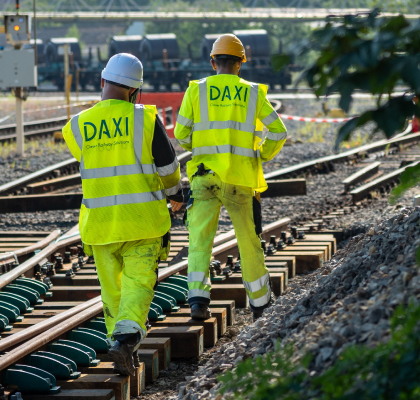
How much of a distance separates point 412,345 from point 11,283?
4135 mm

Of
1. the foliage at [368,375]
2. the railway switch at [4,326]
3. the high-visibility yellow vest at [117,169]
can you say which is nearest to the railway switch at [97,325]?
the railway switch at [4,326]

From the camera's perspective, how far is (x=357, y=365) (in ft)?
7.91

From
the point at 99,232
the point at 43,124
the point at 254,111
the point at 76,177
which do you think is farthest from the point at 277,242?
the point at 43,124

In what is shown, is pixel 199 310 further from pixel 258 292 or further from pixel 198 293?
pixel 258 292

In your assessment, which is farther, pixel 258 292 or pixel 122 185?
pixel 258 292

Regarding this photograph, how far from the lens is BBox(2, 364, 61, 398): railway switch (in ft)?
12.2

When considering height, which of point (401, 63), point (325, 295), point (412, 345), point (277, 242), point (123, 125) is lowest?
point (277, 242)

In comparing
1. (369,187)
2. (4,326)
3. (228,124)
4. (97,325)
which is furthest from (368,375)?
(369,187)

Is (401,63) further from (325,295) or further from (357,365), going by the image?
(325,295)

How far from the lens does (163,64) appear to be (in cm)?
3628

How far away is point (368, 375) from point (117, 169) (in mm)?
2191

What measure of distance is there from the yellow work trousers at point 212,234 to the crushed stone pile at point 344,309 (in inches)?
11.5

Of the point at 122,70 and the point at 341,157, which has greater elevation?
the point at 122,70

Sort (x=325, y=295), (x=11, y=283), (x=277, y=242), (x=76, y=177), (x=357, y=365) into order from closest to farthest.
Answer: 1. (x=357, y=365)
2. (x=325, y=295)
3. (x=11, y=283)
4. (x=277, y=242)
5. (x=76, y=177)
